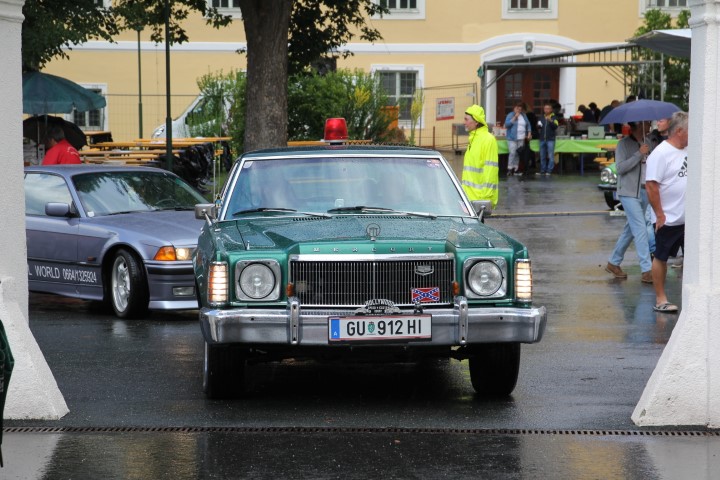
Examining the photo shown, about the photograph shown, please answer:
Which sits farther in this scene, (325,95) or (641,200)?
(325,95)

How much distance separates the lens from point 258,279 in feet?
25.0

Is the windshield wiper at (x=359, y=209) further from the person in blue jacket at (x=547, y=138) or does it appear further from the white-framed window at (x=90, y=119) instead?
the white-framed window at (x=90, y=119)

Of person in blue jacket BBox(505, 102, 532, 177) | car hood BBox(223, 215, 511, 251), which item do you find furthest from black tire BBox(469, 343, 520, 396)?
person in blue jacket BBox(505, 102, 532, 177)

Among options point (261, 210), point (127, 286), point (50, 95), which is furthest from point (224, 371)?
point (50, 95)

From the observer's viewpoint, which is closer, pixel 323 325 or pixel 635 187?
pixel 323 325

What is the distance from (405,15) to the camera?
42406 mm

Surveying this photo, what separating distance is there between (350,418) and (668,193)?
5.29 m

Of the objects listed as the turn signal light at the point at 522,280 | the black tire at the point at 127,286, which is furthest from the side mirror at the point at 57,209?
the turn signal light at the point at 522,280

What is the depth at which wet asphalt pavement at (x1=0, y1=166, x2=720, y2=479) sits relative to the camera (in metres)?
6.56

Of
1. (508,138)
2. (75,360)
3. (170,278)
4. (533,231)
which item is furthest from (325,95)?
(75,360)

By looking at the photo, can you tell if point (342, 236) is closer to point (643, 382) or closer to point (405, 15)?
point (643, 382)

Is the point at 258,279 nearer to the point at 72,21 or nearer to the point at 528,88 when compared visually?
the point at 72,21

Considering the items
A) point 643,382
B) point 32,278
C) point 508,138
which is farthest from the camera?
point 508,138

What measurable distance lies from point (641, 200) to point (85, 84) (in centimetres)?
3115
